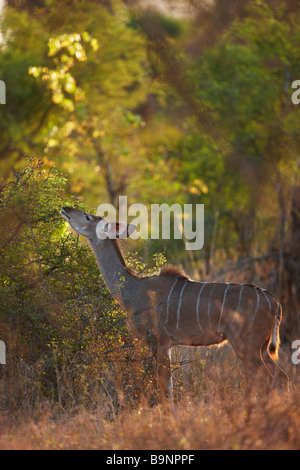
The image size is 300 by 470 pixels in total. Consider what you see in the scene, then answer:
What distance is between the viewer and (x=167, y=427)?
4363 mm

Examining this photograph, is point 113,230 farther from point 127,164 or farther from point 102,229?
point 127,164

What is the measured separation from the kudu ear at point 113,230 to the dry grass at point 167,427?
85.3 inches

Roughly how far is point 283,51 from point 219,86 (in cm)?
134

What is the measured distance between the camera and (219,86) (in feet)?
45.9

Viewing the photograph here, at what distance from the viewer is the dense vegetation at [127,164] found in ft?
17.9

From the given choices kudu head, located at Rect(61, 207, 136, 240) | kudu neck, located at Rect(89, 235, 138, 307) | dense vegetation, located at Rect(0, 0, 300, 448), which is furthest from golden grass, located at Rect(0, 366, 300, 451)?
kudu head, located at Rect(61, 207, 136, 240)

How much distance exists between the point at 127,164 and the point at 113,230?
1204 centimetres

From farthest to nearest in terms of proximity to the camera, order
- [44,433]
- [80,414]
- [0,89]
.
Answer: [0,89] < [80,414] < [44,433]

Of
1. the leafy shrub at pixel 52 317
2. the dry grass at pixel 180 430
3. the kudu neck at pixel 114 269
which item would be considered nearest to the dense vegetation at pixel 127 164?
the leafy shrub at pixel 52 317

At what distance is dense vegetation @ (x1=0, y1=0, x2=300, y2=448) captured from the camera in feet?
17.9

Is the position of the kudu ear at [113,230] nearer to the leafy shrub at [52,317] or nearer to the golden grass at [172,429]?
the leafy shrub at [52,317]
